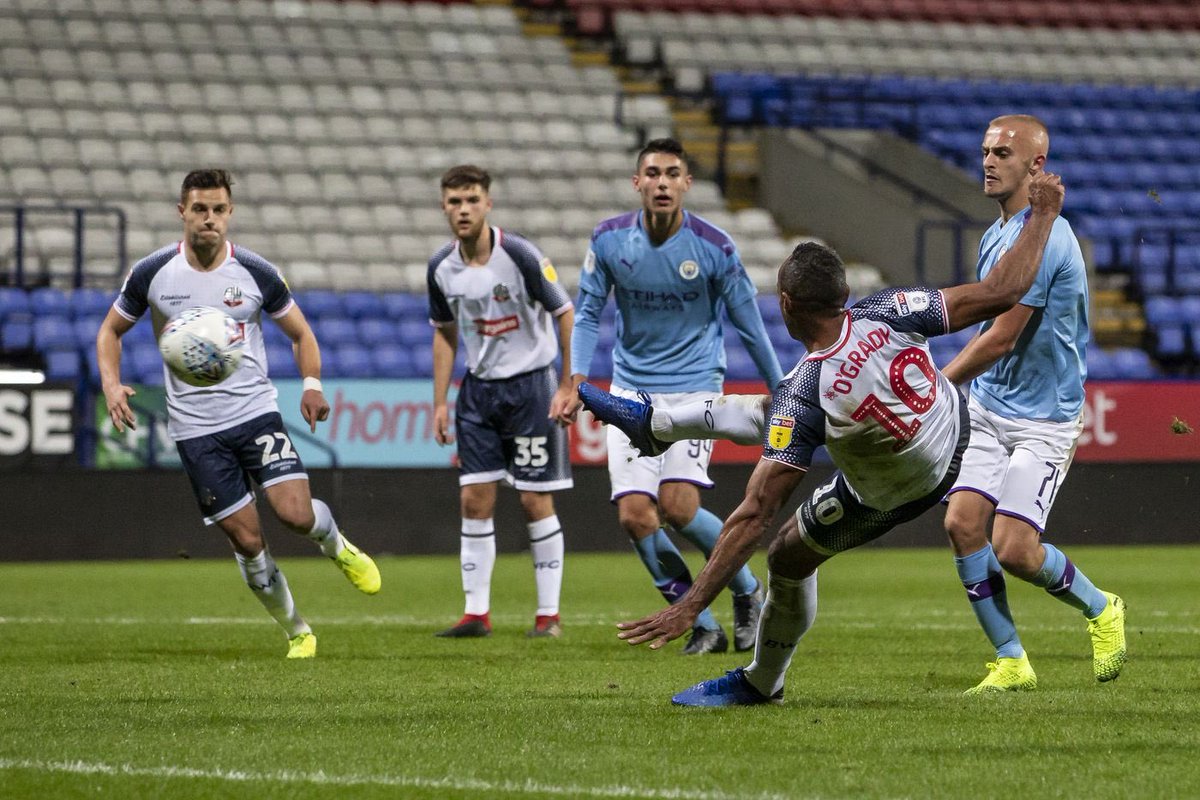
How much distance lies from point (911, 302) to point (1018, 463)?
1.60m

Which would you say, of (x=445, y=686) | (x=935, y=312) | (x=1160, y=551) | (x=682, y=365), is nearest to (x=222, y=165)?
(x=1160, y=551)

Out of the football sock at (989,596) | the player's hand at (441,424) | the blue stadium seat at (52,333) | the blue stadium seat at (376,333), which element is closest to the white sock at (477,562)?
the player's hand at (441,424)

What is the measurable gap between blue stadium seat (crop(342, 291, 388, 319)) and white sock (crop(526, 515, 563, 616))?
931 centimetres

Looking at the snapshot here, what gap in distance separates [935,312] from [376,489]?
1030 cm

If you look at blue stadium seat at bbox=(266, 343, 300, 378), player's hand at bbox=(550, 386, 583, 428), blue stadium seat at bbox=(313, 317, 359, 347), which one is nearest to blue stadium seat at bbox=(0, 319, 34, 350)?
blue stadium seat at bbox=(266, 343, 300, 378)

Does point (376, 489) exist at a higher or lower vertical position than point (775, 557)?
lower

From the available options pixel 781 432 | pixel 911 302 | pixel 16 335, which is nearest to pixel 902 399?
pixel 911 302

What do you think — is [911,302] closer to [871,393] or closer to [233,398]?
[871,393]

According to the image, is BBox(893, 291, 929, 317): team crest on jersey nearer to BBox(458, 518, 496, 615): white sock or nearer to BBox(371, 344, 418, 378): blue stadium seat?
BBox(458, 518, 496, 615): white sock

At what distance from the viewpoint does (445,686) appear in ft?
21.9

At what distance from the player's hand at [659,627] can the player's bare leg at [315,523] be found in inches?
129

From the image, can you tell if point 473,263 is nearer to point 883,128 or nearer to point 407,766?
point 407,766

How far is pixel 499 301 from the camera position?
30.3 feet

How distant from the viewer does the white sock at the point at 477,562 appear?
9.05 metres
